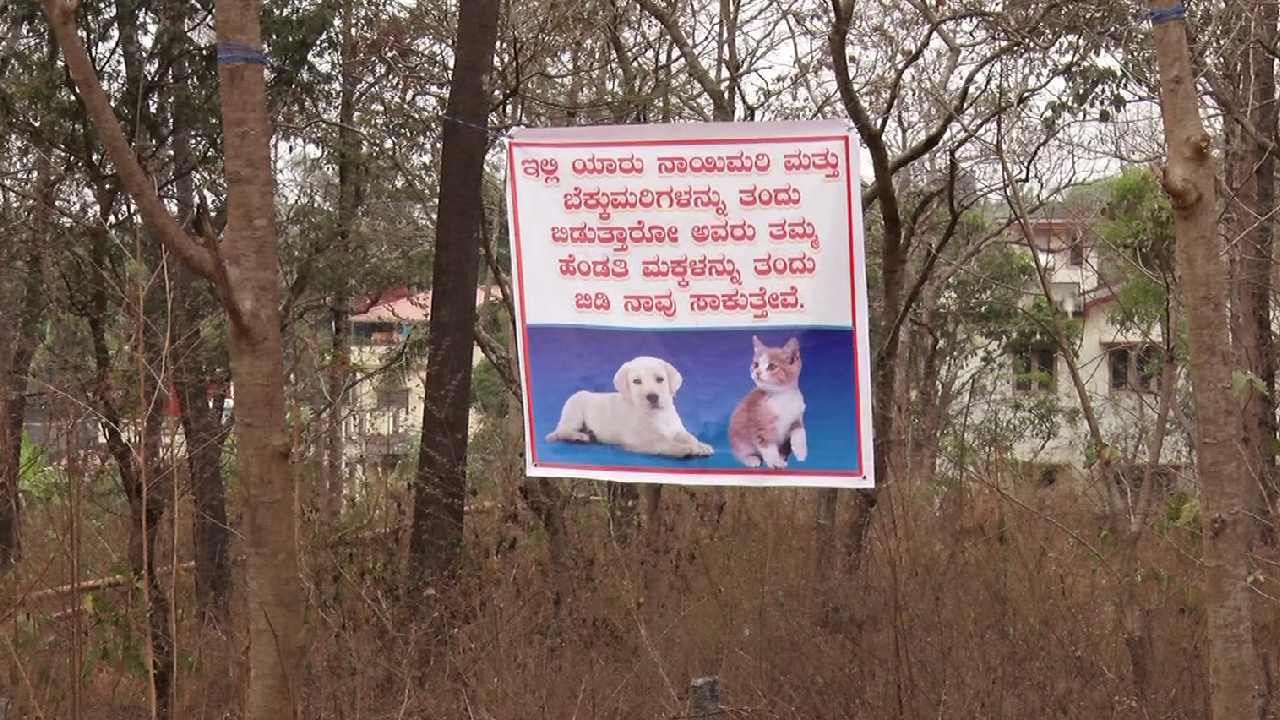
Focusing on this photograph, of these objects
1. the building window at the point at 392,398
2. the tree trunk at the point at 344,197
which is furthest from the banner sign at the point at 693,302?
the building window at the point at 392,398

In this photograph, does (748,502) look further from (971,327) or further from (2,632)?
(971,327)

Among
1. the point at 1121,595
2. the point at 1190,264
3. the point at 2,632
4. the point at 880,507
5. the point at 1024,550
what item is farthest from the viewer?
the point at 1024,550

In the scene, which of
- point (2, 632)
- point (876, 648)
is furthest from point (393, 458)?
point (876, 648)

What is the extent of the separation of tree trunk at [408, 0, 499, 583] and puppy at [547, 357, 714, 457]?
142cm

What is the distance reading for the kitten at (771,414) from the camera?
4.37m

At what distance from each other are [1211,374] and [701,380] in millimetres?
1686

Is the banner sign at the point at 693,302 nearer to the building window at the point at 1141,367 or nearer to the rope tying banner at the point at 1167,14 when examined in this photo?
the rope tying banner at the point at 1167,14

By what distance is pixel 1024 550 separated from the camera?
19.5 feet

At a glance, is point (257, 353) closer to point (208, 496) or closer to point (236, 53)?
point (236, 53)

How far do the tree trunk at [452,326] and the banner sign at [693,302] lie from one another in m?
1.33

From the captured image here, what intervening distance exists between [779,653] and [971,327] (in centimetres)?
1714

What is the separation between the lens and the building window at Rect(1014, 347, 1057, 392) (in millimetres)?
22516

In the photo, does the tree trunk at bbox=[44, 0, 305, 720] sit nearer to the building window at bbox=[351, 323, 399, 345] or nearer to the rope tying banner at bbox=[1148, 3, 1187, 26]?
the rope tying banner at bbox=[1148, 3, 1187, 26]

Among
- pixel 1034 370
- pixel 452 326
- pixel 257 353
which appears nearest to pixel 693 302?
pixel 257 353
